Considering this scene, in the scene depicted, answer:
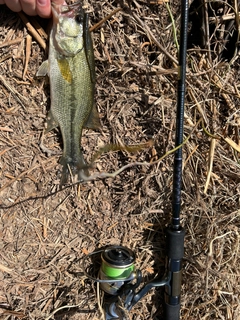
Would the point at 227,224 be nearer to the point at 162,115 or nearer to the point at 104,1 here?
the point at 162,115

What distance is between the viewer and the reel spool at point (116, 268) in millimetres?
1539

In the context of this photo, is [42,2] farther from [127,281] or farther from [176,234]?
[127,281]

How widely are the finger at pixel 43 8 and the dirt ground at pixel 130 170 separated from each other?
9cm

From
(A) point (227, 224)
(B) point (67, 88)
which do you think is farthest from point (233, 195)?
(B) point (67, 88)

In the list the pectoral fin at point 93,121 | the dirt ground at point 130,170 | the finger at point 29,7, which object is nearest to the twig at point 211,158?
the dirt ground at point 130,170

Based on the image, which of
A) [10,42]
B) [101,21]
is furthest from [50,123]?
[101,21]

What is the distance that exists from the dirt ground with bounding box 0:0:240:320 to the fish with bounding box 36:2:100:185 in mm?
50

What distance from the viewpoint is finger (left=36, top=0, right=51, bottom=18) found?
4.71 feet

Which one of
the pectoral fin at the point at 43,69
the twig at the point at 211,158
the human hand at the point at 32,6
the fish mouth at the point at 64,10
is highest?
the human hand at the point at 32,6

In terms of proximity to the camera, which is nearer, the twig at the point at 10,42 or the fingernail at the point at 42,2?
the fingernail at the point at 42,2

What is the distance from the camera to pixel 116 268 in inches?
60.6

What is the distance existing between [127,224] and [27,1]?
1006mm

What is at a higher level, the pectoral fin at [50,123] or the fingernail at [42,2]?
the fingernail at [42,2]

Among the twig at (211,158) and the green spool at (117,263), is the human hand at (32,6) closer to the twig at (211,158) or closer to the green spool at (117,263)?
the twig at (211,158)
